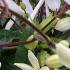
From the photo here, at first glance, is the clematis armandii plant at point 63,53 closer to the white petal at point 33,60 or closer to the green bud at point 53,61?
the green bud at point 53,61

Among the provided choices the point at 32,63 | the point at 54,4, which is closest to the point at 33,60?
the point at 32,63

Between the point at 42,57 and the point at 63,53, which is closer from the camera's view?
the point at 63,53

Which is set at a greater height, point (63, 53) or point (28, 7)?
point (28, 7)

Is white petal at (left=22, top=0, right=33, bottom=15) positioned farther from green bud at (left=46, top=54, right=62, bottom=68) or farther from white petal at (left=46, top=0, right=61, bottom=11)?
green bud at (left=46, top=54, right=62, bottom=68)

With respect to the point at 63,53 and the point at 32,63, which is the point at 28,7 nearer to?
the point at 32,63

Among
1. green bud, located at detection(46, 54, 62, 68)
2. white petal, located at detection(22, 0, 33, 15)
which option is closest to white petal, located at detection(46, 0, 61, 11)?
white petal, located at detection(22, 0, 33, 15)

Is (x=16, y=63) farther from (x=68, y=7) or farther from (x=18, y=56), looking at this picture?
(x=68, y=7)

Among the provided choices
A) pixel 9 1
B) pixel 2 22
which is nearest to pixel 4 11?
pixel 9 1

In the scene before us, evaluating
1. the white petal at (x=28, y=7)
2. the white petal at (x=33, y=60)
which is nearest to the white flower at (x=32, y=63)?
the white petal at (x=33, y=60)
